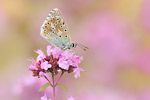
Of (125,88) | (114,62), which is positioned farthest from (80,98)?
(114,62)

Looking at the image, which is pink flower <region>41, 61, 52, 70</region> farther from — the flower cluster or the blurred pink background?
the blurred pink background

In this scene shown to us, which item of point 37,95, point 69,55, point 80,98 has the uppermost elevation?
point 69,55

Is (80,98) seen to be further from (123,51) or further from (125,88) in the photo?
(123,51)

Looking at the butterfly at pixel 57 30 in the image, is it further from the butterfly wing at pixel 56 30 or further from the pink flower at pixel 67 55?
the pink flower at pixel 67 55

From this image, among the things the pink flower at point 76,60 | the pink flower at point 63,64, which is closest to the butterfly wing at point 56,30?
the pink flower at point 76,60

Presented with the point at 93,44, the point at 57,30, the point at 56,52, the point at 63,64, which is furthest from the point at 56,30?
the point at 93,44

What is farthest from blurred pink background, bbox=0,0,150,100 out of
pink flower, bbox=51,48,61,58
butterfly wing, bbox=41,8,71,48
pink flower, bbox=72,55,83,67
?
pink flower, bbox=72,55,83,67

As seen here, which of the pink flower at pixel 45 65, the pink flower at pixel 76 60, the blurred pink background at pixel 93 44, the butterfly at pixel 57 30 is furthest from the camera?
the blurred pink background at pixel 93 44
